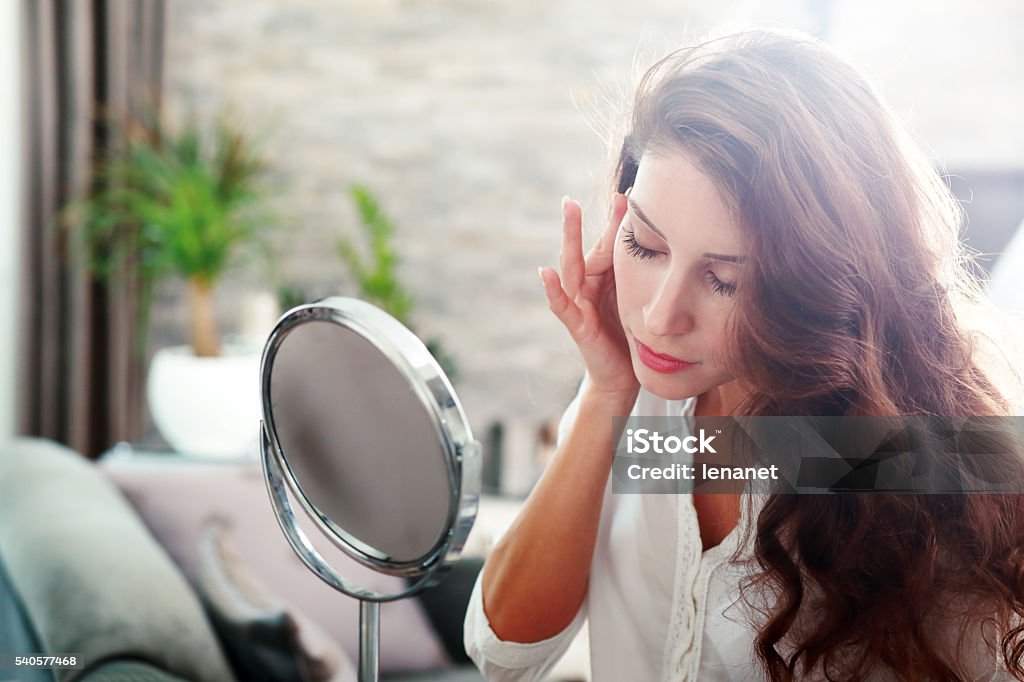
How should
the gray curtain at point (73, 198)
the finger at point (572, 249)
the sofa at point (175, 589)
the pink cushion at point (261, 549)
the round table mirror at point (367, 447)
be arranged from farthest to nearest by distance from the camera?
the gray curtain at point (73, 198)
the pink cushion at point (261, 549)
the sofa at point (175, 589)
the finger at point (572, 249)
the round table mirror at point (367, 447)

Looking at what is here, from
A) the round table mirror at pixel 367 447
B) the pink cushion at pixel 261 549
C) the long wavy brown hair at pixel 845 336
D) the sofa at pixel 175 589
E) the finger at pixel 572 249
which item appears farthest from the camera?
the pink cushion at pixel 261 549

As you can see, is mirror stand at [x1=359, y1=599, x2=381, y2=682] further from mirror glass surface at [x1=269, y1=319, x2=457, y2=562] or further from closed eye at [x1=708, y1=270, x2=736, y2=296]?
closed eye at [x1=708, y1=270, x2=736, y2=296]

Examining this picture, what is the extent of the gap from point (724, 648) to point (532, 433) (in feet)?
5.88

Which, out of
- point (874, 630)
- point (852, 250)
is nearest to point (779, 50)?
point (852, 250)

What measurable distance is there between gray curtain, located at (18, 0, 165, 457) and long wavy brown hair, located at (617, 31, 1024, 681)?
2338mm

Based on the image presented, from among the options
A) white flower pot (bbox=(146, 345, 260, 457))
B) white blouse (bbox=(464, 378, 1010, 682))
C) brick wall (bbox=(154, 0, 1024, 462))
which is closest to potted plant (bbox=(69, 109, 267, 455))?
white flower pot (bbox=(146, 345, 260, 457))

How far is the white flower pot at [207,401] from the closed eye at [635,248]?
5.85 feet

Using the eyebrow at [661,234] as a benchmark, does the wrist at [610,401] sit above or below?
→ below

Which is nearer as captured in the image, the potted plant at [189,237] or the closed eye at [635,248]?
the closed eye at [635,248]

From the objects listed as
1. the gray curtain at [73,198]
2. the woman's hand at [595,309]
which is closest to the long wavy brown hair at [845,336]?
the woman's hand at [595,309]

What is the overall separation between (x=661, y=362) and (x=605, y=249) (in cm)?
14

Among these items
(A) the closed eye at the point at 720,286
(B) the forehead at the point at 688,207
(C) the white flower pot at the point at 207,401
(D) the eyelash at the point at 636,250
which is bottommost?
(C) the white flower pot at the point at 207,401

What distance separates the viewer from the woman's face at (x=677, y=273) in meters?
0.61

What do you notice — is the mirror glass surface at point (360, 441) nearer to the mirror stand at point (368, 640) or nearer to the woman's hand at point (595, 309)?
the mirror stand at point (368, 640)
